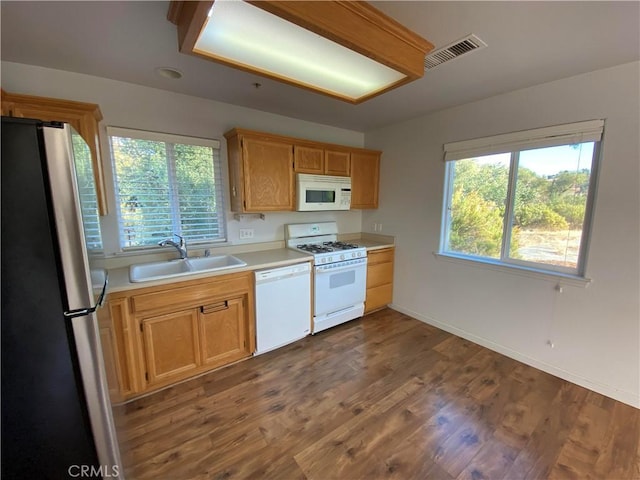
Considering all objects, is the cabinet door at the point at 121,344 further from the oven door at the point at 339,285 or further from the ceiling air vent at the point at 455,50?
the ceiling air vent at the point at 455,50

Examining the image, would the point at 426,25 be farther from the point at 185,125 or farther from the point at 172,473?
the point at 172,473

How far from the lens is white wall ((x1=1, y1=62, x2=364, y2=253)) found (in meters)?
1.95

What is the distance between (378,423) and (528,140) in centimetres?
262

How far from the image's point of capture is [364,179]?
355cm

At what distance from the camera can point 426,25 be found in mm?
1480

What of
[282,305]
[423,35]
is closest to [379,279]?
[282,305]

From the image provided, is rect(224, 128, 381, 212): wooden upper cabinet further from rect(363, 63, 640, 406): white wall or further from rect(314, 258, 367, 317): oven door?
rect(363, 63, 640, 406): white wall

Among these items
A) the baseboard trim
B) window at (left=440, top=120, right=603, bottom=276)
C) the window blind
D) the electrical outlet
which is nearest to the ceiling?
the window blind

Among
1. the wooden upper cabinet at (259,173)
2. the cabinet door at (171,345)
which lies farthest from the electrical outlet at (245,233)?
the cabinet door at (171,345)

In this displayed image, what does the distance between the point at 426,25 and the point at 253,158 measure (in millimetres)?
1733

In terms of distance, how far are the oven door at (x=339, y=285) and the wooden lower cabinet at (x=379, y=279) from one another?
140 mm

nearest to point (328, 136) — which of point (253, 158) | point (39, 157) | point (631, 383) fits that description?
point (253, 158)

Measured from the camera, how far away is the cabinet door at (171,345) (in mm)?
2006

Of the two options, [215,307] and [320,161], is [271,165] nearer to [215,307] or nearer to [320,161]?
[320,161]
